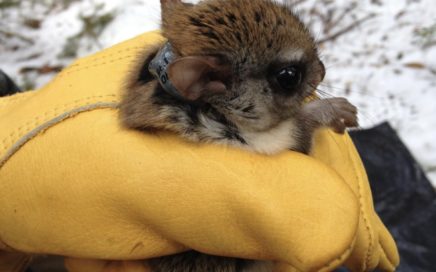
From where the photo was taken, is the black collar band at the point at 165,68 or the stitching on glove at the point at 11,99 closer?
the black collar band at the point at 165,68

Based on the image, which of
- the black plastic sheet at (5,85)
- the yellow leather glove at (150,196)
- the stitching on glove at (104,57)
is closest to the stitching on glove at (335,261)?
the yellow leather glove at (150,196)

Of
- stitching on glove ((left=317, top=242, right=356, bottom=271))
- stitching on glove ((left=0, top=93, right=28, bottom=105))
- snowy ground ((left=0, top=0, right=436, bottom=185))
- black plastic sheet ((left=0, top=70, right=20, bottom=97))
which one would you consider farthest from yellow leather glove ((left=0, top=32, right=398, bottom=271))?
snowy ground ((left=0, top=0, right=436, bottom=185))

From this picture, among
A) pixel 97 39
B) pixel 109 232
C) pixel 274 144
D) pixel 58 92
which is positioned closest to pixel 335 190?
pixel 274 144

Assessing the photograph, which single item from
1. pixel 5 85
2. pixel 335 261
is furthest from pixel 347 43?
pixel 335 261

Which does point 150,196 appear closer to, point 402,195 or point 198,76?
point 198,76

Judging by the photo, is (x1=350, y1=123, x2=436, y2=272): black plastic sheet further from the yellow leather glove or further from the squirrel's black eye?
the squirrel's black eye

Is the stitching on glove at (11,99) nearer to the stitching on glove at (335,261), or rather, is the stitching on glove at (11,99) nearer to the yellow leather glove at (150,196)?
the yellow leather glove at (150,196)
